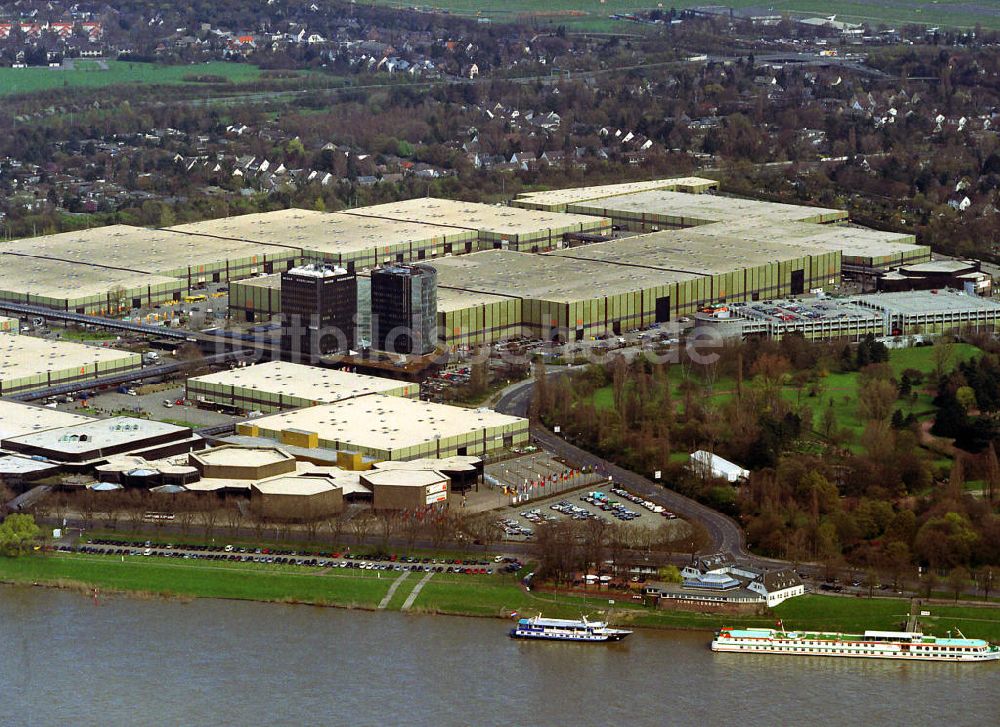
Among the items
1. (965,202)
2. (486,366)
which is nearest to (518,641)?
(486,366)

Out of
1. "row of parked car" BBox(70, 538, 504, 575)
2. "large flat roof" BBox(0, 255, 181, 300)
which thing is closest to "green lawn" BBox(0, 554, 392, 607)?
"row of parked car" BBox(70, 538, 504, 575)

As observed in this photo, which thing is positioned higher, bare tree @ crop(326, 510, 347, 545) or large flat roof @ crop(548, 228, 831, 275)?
large flat roof @ crop(548, 228, 831, 275)

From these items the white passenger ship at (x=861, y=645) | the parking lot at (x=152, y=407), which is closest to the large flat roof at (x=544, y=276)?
the parking lot at (x=152, y=407)

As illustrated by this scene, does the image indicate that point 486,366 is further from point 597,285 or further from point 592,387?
point 597,285

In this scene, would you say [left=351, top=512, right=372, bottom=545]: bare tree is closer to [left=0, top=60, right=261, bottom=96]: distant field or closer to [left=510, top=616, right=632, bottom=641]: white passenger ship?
[left=510, top=616, right=632, bottom=641]: white passenger ship

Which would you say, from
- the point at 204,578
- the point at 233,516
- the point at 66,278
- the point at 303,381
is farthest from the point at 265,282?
the point at 204,578

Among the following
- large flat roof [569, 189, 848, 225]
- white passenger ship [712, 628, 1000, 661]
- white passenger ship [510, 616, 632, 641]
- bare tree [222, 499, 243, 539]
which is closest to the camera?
white passenger ship [712, 628, 1000, 661]
